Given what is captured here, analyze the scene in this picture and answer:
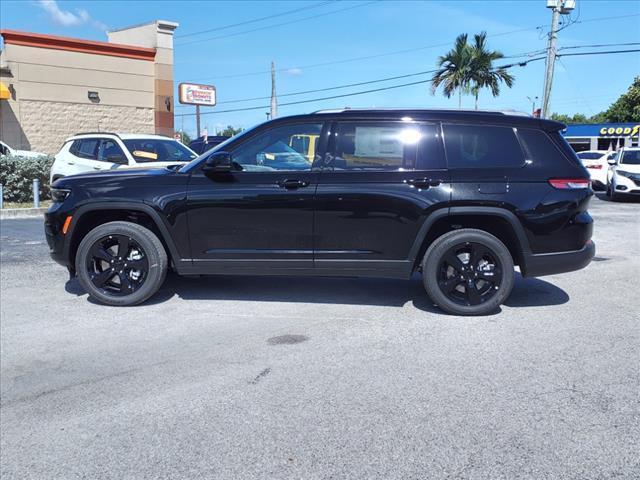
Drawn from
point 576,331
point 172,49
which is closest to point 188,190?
point 576,331

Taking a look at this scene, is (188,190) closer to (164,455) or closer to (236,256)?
(236,256)

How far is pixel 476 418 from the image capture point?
3.40m

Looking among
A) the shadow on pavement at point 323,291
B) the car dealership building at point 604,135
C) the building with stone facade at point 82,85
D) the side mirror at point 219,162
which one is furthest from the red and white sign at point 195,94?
the car dealership building at point 604,135

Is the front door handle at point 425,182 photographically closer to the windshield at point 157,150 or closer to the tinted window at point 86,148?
the windshield at point 157,150

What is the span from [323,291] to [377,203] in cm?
148

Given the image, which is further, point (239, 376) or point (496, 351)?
point (496, 351)

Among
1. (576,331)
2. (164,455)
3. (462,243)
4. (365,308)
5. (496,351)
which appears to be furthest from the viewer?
(365,308)

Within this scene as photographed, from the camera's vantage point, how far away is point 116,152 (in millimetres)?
13234

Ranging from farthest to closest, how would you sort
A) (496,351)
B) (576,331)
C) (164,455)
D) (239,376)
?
(576,331) < (496,351) < (239,376) < (164,455)

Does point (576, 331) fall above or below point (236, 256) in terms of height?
below

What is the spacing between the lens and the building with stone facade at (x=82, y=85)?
76.3ft

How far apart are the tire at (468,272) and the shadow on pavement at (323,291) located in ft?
0.87

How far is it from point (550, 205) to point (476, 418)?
2524mm

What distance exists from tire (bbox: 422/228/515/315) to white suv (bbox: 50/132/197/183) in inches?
317
